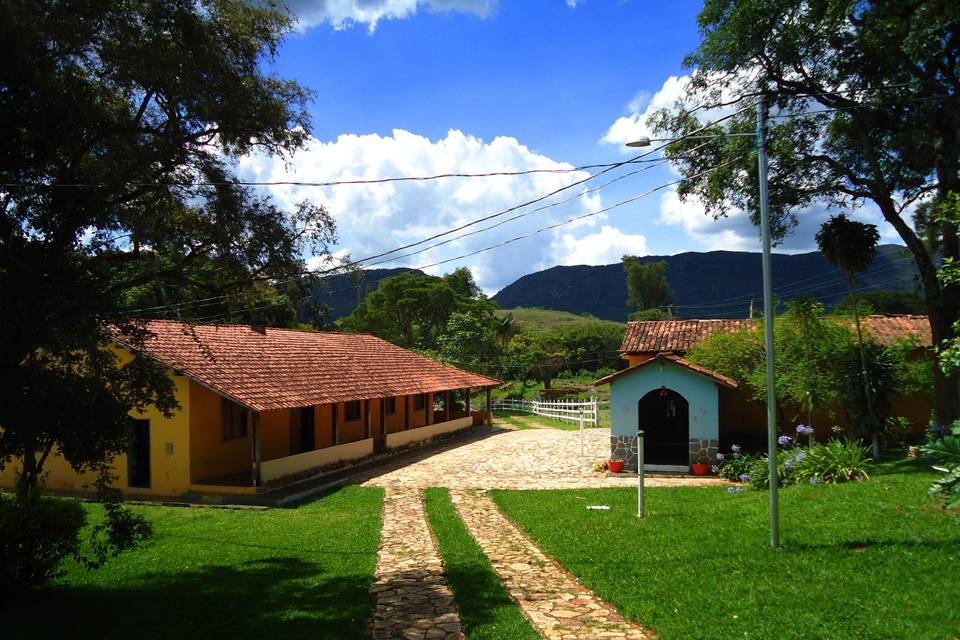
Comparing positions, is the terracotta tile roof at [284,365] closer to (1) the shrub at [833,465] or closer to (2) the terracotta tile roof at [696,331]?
(2) the terracotta tile roof at [696,331]

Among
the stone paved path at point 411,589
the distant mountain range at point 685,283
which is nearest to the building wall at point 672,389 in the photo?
the stone paved path at point 411,589

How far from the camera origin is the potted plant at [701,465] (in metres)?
16.8

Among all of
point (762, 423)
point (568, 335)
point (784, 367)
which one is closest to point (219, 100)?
point (784, 367)

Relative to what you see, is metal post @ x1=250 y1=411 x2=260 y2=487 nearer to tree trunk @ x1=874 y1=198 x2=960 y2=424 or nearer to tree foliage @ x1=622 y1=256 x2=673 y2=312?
tree trunk @ x1=874 y1=198 x2=960 y2=424

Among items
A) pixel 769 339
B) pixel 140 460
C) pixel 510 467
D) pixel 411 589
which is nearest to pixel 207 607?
pixel 411 589

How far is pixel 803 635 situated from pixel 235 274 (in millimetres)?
8207

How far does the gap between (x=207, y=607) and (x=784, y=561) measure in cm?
680

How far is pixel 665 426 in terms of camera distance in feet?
58.2

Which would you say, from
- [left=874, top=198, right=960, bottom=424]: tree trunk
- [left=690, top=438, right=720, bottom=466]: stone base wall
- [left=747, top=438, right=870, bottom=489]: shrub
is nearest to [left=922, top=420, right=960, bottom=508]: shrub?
[left=747, top=438, right=870, bottom=489]: shrub

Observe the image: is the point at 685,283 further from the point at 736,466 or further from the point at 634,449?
the point at 736,466

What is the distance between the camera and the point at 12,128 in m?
7.54

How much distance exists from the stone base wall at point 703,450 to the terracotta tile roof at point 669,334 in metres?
6.46

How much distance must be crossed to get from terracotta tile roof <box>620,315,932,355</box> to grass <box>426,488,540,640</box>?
13876mm

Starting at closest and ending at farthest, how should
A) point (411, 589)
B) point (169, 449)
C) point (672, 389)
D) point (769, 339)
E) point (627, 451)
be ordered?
point (411, 589)
point (769, 339)
point (169, 449)
point (672, 389)
point (627, 451)
